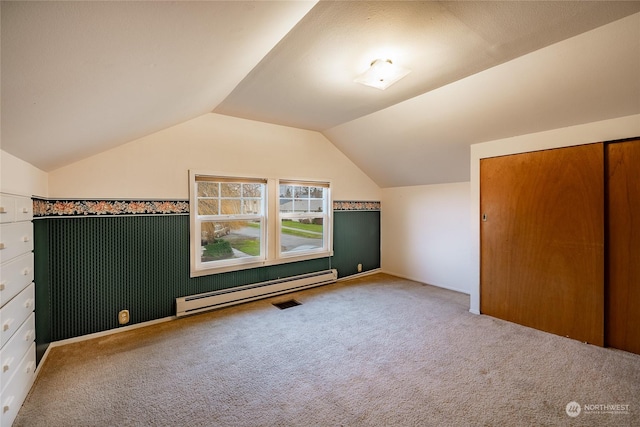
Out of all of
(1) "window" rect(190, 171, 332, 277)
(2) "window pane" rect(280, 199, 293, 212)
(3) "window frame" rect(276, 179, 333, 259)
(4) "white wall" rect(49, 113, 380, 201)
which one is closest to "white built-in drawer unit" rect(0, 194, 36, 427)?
(4) "white wall" rect(49, 113, 380, 201)

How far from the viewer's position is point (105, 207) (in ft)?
8.71

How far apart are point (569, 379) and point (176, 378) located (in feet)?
9.22

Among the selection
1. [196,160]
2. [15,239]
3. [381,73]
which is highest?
[381,73]

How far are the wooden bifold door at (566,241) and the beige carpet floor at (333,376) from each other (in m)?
0.22

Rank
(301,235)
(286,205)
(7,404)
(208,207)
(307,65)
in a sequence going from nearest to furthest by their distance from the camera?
(7,404), (307,65), (208,207), (286,205), (301,235)

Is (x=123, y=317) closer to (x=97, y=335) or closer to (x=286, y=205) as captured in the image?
(x=97, y=335)

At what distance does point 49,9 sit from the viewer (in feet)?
2.23

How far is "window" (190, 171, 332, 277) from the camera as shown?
3250 mm

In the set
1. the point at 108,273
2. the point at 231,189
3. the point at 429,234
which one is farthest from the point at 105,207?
the point at 429,234

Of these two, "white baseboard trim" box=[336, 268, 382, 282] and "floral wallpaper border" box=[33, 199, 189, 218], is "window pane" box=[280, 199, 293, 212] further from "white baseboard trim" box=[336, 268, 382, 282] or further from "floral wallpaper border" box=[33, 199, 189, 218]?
"white baseboard trim" box=[336, 268, 382, 282]

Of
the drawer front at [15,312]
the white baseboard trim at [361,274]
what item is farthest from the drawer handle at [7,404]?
the white baseboard trim at [361,274]

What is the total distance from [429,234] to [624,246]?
2.19 metres

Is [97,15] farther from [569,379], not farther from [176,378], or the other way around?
[569,379]

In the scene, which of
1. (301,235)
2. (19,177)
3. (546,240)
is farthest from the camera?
(301,235)
